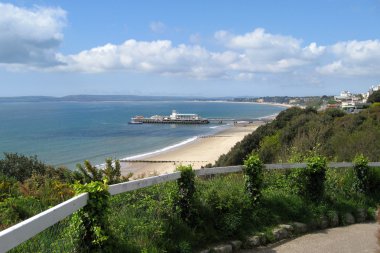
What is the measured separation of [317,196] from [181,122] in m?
114

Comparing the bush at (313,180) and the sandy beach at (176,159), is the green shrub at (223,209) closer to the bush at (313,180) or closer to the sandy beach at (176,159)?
the bush at (313,180)

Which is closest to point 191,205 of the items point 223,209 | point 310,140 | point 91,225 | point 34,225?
point 223,209

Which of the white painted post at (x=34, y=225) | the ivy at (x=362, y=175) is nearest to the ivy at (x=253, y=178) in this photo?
the ivy at (x=362, y=175)

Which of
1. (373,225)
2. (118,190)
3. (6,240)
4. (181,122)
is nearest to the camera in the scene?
(6,240)

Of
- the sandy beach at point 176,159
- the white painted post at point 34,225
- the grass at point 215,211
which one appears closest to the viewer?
the white painted post at point 34,225

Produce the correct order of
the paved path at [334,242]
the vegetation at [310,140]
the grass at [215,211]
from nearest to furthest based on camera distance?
the grass at [215,211]
the paved path at [334,242]
the vegetation at [310,140]

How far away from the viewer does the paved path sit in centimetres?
601

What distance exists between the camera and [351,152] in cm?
1571

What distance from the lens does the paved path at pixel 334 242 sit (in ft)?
19.7

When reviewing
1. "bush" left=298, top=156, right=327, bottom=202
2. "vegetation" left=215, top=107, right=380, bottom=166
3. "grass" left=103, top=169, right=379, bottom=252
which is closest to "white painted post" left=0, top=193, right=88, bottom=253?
"grass" left=103, top=169, right=379, bottom=252

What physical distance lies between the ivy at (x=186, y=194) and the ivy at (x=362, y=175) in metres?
4.40

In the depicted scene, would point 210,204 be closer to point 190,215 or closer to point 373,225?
point 190,215

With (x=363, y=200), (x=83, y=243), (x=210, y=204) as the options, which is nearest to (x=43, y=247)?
(x=83, y=243)

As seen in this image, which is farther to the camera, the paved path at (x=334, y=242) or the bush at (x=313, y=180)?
the bush at (x=313, y=180)
